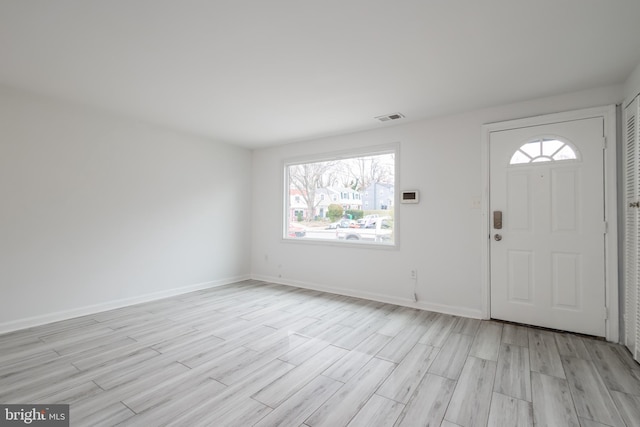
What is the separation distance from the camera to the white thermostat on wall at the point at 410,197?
408 centimetres

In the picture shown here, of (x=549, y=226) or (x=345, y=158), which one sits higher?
(x=345, y=158)

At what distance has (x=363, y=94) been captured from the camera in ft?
10.8

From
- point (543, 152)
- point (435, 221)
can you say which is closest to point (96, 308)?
point (435, 221)

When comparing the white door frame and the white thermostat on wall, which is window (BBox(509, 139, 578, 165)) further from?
the white thermostat on wall

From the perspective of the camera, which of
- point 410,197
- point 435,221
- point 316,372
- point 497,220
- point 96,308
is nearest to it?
point 316,372

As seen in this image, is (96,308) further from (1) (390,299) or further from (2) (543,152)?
A: (2) (543,152)

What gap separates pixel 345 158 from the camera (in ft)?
16.0

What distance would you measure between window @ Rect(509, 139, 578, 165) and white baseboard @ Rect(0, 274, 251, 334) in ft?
16.1

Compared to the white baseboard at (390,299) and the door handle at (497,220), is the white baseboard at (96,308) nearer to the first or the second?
the white baseboard at (390,299)

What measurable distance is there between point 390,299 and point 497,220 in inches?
69.5

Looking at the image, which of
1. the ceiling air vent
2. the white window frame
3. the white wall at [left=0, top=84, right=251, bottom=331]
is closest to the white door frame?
the ceiling air vent

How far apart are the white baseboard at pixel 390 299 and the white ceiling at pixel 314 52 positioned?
252cm

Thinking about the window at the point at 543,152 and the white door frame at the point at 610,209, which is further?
the window at the point at 543,152

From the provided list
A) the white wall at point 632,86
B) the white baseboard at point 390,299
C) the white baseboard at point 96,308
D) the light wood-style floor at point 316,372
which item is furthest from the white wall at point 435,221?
the white baseboard at point 96,308
